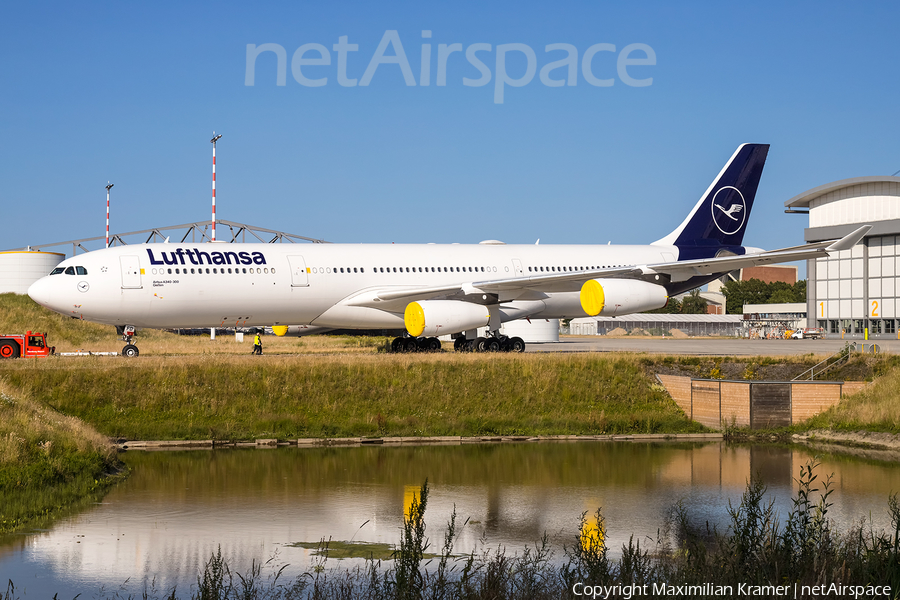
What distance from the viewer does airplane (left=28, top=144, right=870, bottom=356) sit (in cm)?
3071

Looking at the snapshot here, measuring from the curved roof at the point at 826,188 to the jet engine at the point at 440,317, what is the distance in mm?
48508

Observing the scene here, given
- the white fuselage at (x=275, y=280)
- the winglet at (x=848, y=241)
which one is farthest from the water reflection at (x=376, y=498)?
the winglet at (x=848, y=241)

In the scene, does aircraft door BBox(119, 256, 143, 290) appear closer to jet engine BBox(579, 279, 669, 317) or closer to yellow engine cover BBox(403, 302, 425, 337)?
yellow engine cover BBox(403, 302, 425, 337)

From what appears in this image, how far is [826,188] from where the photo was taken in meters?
71.9

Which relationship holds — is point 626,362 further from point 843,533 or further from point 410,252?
point 843,533

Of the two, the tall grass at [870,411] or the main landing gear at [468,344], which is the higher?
the main landing gear at [468,344]

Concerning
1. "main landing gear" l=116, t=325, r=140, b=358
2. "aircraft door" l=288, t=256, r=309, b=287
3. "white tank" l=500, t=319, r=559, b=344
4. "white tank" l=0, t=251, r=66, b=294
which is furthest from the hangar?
"white tank" l=0, t=251, r=66, b=294

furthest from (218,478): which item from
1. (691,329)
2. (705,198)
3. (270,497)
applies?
(691,329)

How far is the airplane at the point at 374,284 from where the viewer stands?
101 ft

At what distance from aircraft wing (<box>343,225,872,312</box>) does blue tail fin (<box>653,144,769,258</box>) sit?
658 cm

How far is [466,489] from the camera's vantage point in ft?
60.6

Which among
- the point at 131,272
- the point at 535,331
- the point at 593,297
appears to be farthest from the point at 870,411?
the point at 535,331

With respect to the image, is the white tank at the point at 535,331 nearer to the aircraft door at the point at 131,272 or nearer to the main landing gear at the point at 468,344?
the main landing gear at the point at 468,344

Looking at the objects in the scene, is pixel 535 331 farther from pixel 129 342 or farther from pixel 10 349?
pixel 10 349
